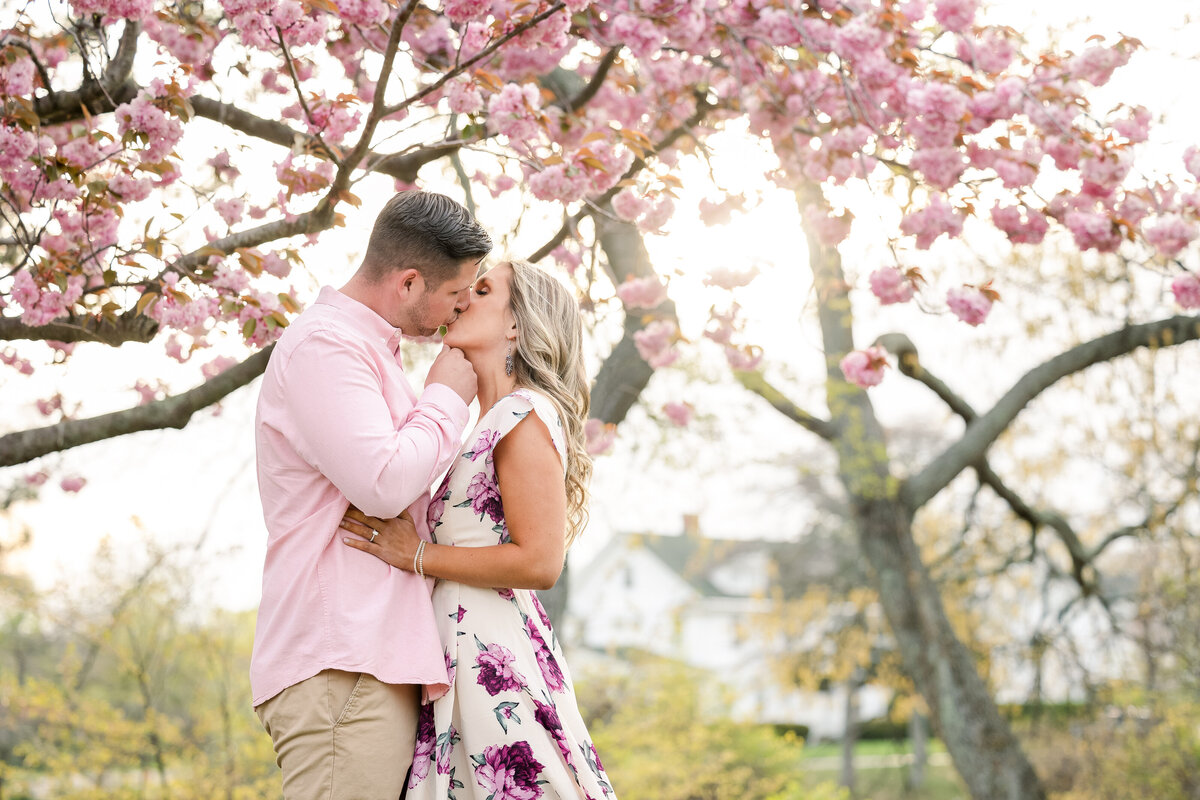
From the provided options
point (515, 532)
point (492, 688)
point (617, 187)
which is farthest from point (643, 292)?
point (492, 688)

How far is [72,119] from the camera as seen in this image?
11.5 ft

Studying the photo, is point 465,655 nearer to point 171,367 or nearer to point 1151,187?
point 1151,187

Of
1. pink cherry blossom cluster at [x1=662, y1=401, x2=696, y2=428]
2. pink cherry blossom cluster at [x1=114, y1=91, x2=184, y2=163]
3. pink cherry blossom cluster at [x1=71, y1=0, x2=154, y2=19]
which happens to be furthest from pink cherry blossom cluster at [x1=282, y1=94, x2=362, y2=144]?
pink cherry blossom cluster at [x1=662, y1=401, x2=696, y2=428]

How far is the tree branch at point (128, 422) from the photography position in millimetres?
3303

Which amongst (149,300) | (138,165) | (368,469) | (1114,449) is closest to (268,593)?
(368,469)

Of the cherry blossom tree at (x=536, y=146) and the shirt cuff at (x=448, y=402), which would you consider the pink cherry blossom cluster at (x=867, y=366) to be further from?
the shirt cuff at (x=448, y=402)

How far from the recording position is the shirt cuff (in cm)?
207

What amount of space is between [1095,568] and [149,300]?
7996mm

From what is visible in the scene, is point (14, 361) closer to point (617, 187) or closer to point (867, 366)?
point (617, 187)

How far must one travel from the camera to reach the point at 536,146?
391 cm

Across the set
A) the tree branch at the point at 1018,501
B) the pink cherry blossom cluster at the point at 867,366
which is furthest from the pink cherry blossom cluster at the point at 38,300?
the tree branch at the point at 1018,501

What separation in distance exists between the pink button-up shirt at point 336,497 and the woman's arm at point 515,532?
0.05 m

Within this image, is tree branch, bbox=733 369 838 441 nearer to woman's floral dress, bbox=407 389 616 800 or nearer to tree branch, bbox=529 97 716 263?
tree branch, bbox=529 97 716 263

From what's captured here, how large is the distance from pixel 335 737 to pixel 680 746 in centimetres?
700
